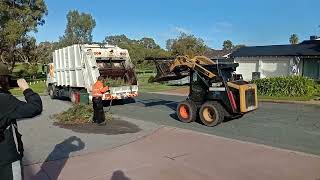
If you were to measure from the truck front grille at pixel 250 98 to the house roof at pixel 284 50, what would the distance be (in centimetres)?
2106

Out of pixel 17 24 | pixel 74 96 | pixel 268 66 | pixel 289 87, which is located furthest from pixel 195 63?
pixel 17 24

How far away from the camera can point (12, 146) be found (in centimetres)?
411

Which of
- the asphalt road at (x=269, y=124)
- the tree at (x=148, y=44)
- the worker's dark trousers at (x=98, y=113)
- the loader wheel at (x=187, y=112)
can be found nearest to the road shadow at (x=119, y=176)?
the asphalt road at (x=269, y=124)

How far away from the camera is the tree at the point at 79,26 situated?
85.4 meters

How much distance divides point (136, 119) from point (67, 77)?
27.5 feet

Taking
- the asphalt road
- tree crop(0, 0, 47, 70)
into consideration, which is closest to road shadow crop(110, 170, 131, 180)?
the asphalt road

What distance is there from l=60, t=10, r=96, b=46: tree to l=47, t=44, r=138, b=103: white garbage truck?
213 ft

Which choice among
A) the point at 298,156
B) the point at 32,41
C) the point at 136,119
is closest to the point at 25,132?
the point at 136,119

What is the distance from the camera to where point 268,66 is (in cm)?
3519

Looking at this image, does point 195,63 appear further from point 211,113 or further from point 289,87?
point 289,87

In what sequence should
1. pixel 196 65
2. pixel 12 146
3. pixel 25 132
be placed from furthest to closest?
1. pixel 196 65
2. pixel 25 132
3. pixel 12 146

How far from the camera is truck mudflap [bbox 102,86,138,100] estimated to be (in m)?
19.0

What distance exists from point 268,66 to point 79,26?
57.9m

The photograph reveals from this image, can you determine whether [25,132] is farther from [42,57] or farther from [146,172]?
[42,57]
